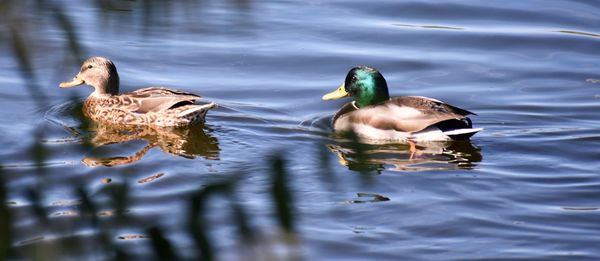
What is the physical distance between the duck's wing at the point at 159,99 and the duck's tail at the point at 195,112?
0.31 ft

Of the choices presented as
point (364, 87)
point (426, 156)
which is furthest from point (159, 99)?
point (426, 156)

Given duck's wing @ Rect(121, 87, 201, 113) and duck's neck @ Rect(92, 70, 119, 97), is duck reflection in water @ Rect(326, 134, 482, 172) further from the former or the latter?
duck's neck @ Rect(92, 70, 119, 97)

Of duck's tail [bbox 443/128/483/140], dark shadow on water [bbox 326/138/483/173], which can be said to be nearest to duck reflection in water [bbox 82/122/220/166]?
dark shadow on water [bbox 326/138/483/173]

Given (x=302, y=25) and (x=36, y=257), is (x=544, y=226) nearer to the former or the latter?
(x=36, y=257)

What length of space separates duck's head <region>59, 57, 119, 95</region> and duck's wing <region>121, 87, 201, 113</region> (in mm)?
428

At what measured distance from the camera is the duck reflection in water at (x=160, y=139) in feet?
30.5

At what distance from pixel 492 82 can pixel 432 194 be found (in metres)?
3.94

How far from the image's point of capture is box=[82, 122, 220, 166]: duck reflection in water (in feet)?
30.5

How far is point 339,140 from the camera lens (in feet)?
10.7

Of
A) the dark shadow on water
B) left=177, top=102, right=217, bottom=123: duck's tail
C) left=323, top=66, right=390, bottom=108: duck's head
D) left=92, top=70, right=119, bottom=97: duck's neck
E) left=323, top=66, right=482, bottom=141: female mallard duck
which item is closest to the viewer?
the dark shadow on water

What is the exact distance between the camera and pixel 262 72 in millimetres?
12055

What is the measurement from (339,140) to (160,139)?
6.85 meters

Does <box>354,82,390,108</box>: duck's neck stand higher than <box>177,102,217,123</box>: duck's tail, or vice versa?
<box>354,82,390,108</box>: duck's neck

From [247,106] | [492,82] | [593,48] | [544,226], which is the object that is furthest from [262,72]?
[544,226]
